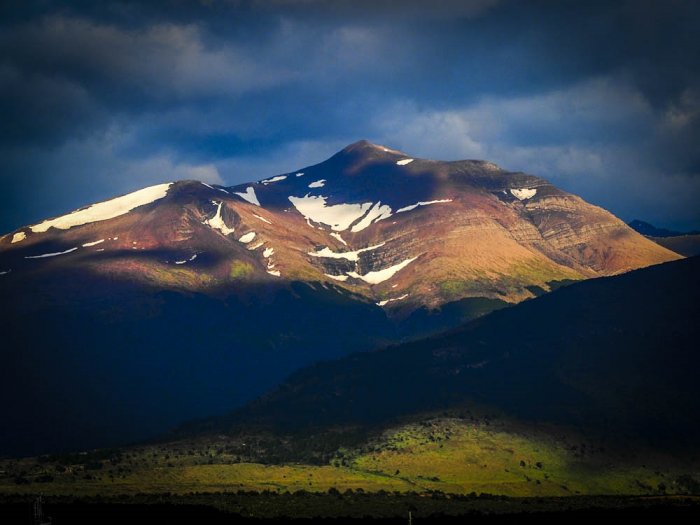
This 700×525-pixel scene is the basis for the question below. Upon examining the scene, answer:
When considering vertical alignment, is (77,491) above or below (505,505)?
above

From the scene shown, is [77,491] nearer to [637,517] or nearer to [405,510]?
[405,510]

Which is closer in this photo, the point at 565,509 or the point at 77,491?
the point at 565,509

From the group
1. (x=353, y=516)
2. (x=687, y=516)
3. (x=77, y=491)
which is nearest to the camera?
(x=687, y=516)

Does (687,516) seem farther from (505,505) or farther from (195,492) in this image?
(195,492)

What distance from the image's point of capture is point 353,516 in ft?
543

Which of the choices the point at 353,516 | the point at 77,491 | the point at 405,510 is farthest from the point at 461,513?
the point at 77,491

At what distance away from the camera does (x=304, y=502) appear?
600 feet

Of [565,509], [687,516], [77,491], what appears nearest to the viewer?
[687,516]

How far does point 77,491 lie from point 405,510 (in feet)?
205

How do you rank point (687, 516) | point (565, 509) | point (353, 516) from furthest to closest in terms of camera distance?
point (565, 509) → point (353, 516) → point (687, 516)

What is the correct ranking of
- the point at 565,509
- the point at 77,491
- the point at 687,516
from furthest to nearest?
the point at 77,491
the point at 565,509
the point at 687,516

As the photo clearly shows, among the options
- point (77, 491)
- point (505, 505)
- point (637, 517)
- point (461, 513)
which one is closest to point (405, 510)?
point (461, 513)

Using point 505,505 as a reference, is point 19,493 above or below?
above

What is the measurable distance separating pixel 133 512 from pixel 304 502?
124ft
